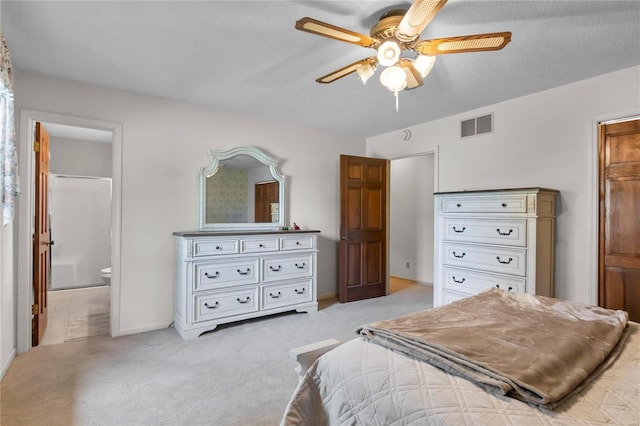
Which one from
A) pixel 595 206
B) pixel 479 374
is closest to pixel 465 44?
pixel 479 374

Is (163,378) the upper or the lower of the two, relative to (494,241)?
lower

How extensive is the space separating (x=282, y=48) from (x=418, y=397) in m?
2.27

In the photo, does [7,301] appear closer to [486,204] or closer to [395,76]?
[395,76]

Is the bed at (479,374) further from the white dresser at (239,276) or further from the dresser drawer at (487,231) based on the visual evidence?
the white dresser at (239,276)

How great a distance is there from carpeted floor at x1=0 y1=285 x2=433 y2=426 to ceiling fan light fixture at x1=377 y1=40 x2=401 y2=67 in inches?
83.0

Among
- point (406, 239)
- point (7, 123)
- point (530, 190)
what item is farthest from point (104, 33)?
point (406, 239)

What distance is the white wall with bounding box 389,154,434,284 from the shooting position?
5633 mm

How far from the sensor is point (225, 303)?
331 centimetres

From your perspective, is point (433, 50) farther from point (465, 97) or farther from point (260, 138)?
point (260, 138)

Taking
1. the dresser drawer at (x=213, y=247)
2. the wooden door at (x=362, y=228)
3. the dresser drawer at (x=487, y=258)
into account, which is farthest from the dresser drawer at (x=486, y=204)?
the dresser drawer at (x=213, y=247)

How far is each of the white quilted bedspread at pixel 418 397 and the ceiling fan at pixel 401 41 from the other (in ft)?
4.73

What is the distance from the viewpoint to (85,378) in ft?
7.68

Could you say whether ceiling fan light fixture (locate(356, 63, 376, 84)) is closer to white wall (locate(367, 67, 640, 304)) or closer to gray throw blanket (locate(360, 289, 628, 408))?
gray throw blanket (locate(360, 289, 628, 408))

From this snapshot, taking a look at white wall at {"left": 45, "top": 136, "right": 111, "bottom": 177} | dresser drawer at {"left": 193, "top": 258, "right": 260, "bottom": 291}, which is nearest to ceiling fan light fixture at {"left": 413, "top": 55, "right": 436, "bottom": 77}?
dresser drawer at {"left": 193, "top": 258, "right": 260, "bottom": 291}
